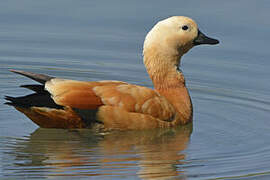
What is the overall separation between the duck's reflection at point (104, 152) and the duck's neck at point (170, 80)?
311 millimetres

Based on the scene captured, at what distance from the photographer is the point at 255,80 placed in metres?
12.8

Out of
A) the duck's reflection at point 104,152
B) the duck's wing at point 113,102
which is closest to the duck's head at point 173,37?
the duck's wing at point 113,102

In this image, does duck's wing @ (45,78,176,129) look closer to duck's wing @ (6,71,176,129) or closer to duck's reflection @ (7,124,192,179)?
duck's wing @ (6,71,176,129)

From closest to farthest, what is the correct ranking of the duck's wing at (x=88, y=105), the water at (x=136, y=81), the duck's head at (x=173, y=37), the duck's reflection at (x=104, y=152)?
1. the duck's reflection at (x=104, y=152)
2. the water at (x=136, y=81)
3. the duck's wing at (x=88, y=105)
4. the duck's head at (x=173, y=37)

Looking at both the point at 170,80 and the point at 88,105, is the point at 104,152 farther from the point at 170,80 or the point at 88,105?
the point at 170,80

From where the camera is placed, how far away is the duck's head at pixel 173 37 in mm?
11289

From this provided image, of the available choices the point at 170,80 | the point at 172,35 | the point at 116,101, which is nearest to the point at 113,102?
the point at 116,101

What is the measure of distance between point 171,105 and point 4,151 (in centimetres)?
244

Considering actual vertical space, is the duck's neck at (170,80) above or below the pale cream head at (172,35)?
below

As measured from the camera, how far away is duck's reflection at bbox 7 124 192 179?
30.3ft

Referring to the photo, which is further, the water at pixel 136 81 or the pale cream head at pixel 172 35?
the pale cream head at pixel 172 35

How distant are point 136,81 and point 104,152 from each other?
2978mm

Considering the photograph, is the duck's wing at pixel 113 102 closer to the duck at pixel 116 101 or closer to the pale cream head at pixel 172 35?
the duck at pixel 116 101

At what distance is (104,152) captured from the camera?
390 inches
